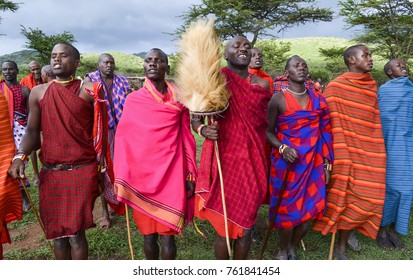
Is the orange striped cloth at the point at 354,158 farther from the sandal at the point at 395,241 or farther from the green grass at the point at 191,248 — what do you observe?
the sandal at the point at 395,241

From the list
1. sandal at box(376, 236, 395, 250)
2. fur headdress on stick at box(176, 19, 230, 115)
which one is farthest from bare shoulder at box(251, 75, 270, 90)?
sandal at box(376, 236, 395, 250)

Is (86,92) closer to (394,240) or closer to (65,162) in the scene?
(65,162)

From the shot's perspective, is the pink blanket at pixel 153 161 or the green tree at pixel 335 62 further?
the green tree at pixel 335 62

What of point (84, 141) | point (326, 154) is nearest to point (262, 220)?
point (326, 154)

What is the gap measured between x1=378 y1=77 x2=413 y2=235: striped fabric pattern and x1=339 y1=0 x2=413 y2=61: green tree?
2277 centimetres

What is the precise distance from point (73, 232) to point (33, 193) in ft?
11.1

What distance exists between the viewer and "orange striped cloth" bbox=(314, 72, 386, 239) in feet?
11.9

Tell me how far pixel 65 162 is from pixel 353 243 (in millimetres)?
3289

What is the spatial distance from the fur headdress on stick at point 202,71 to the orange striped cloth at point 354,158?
1503mm

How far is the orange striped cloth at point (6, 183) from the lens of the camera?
298cm

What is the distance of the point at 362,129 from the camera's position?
3697mm

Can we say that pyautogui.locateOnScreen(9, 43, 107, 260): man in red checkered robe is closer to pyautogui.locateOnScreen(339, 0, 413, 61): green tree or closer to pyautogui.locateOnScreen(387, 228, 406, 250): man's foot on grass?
pyautogui.locateOnScreen(387, 228, 406, 250): man's foot on grass

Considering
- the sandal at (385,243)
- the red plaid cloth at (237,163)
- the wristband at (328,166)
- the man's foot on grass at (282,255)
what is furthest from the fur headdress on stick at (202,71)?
the sandal at (385,243)

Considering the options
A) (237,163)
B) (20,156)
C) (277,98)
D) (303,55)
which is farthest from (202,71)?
(303,55)
